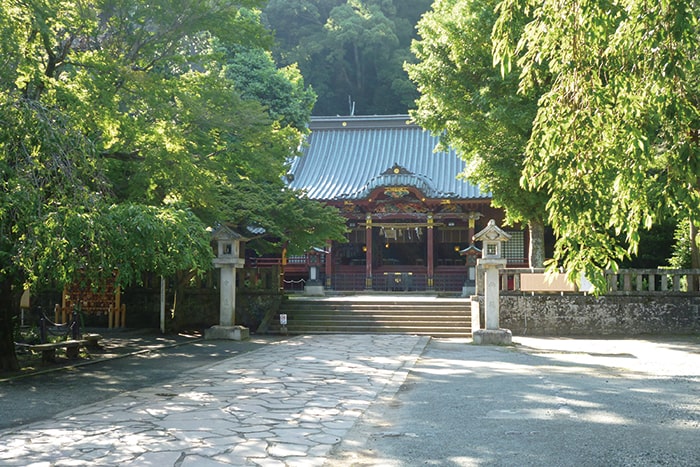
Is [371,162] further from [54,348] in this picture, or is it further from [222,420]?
[222,420]

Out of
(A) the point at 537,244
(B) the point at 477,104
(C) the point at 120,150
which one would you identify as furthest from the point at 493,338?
(C) the point at 120,150

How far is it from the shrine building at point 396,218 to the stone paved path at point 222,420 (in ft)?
51.2

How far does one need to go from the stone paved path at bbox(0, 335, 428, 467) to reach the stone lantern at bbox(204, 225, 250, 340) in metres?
4.86

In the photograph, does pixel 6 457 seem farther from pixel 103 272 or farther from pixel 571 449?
pixel 571 449

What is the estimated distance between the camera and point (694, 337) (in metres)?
16.2

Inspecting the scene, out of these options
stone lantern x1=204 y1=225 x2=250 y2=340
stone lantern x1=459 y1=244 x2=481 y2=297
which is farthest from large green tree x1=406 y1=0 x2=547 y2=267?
stone lantern x1=459 y1=244 x2=481 y2=297

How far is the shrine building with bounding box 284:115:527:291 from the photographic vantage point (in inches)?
1065

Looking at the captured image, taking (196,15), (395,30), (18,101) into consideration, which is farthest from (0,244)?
(395,30)

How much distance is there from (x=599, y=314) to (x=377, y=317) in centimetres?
610

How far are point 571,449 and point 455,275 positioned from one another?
22.0 m

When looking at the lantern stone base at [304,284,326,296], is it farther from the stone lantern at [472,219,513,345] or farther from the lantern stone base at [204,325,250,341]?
the stone lantern at [472,219,513,345]

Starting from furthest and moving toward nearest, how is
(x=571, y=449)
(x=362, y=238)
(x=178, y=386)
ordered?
(x=362, y=238) < (x=178, y=386) < (x=571, y=449)

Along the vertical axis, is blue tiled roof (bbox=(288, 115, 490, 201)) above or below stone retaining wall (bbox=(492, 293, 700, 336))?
above

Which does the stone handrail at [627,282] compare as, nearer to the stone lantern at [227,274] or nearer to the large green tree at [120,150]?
the large green tree at [120,150]
